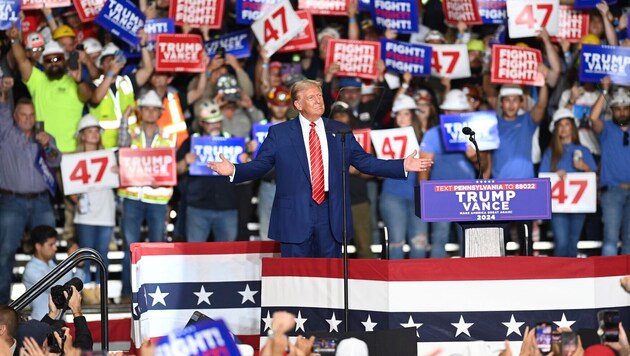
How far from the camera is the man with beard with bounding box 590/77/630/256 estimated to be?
1295 centimetres

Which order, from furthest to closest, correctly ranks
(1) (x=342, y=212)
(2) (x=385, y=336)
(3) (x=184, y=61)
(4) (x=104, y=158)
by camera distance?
(3) (x=184, y=61) → (4) (x=104, y=158) → (1) (x=342, y=212) → (2) (x=385, y=336)

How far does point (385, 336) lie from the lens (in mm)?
7875

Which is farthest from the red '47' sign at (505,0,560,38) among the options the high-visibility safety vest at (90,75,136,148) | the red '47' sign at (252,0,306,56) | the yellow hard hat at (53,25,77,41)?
the yellow hard hat at (53,25,77,41)

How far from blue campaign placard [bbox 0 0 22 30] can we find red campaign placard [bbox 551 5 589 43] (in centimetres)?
566

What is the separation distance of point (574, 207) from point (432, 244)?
145cm

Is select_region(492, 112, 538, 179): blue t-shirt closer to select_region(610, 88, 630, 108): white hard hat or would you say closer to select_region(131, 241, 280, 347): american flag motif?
select_region(610, 88, 630, 108): white hard hat

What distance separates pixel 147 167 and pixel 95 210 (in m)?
0.67

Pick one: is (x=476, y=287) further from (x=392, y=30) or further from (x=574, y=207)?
A: (x=392, y=30)

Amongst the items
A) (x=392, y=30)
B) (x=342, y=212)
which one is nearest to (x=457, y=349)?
(x=342, y=212)

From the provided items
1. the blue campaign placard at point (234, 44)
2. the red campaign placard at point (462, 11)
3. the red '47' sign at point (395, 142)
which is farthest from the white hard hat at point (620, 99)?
the blue campaign placard at point (234, 44)

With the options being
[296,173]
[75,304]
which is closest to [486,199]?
[296,173]

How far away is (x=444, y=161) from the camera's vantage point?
13.1 m

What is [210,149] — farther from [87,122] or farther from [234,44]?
[234,44]

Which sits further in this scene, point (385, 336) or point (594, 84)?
point (594, 84)
